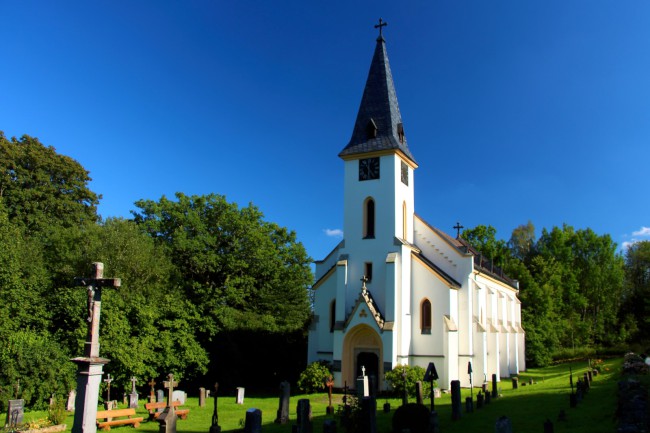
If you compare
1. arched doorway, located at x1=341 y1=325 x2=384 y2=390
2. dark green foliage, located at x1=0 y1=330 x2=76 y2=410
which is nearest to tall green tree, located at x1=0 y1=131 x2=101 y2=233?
dark green foliage, located at x1=0 y1=330 x2=76 y2=410

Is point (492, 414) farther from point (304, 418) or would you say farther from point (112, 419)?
point (112, 419)

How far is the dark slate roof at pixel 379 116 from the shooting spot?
3103cm

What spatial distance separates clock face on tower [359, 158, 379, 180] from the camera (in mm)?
30906

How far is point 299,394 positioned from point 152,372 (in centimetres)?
762

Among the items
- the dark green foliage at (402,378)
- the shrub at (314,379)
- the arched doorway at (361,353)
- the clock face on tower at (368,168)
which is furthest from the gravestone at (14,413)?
the clock face on tower at (368,168)

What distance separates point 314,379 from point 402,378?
4794mm

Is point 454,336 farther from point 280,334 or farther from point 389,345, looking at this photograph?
point 280,334

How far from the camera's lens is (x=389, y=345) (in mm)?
27406

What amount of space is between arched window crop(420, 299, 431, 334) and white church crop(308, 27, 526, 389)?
0.06 metres

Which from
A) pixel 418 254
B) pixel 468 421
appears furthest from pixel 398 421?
pixel 418 254

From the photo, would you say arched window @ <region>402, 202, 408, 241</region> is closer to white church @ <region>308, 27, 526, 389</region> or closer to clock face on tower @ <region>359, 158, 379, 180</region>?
white church @ <region>308, 27, 526, 389</region>

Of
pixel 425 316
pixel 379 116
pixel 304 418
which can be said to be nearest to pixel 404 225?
pixel 425 316

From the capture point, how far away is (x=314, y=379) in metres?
27.6

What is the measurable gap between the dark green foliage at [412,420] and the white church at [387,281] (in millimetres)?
12657
